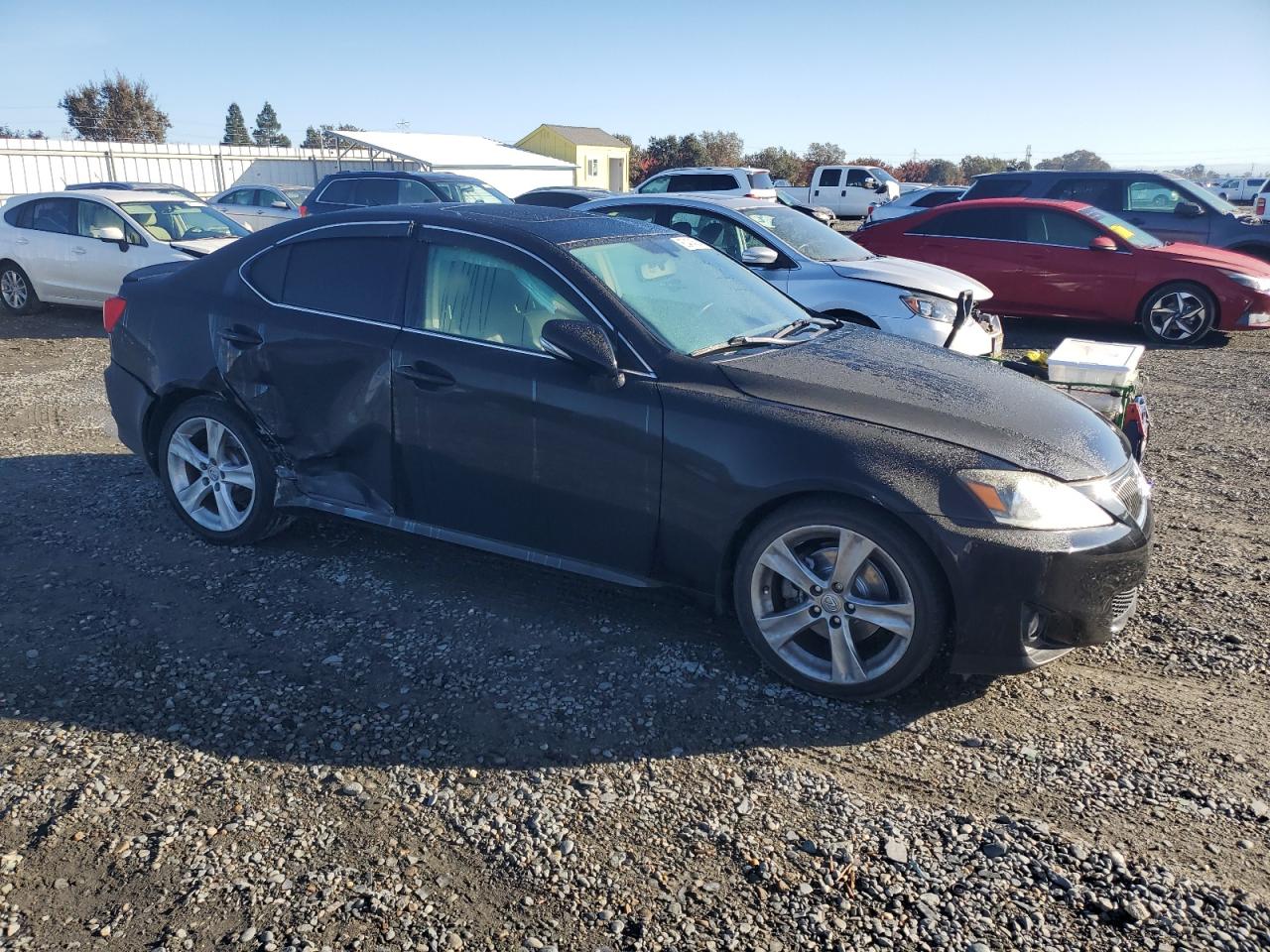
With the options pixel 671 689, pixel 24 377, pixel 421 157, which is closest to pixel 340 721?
pixel 671 689

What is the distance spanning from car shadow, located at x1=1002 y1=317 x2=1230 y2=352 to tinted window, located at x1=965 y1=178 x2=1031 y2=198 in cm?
228

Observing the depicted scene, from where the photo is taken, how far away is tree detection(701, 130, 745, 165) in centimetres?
6059

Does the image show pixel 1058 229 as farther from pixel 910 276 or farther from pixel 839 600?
pixel 839 600

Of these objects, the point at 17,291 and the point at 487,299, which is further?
the point at 17,291

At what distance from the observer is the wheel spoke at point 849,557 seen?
3523 millimetres

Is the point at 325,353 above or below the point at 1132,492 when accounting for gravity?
above

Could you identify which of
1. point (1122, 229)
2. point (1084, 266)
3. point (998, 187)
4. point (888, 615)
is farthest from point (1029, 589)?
point (998, 187)

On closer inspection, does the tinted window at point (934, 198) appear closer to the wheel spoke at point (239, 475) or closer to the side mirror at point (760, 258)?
the side mirror at point (760, 258)

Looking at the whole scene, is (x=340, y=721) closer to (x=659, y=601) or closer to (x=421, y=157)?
(x=659, y=601)

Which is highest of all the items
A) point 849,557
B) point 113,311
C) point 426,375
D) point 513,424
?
point 113,311

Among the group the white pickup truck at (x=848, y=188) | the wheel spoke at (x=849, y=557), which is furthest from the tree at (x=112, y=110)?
the wheel spoke at (x=849, y=557)

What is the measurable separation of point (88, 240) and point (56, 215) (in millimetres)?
731

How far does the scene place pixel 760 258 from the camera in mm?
8484

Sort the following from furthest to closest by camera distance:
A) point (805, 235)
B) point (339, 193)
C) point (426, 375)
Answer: point (339, 193), point (805, 235), point (426, 375)
